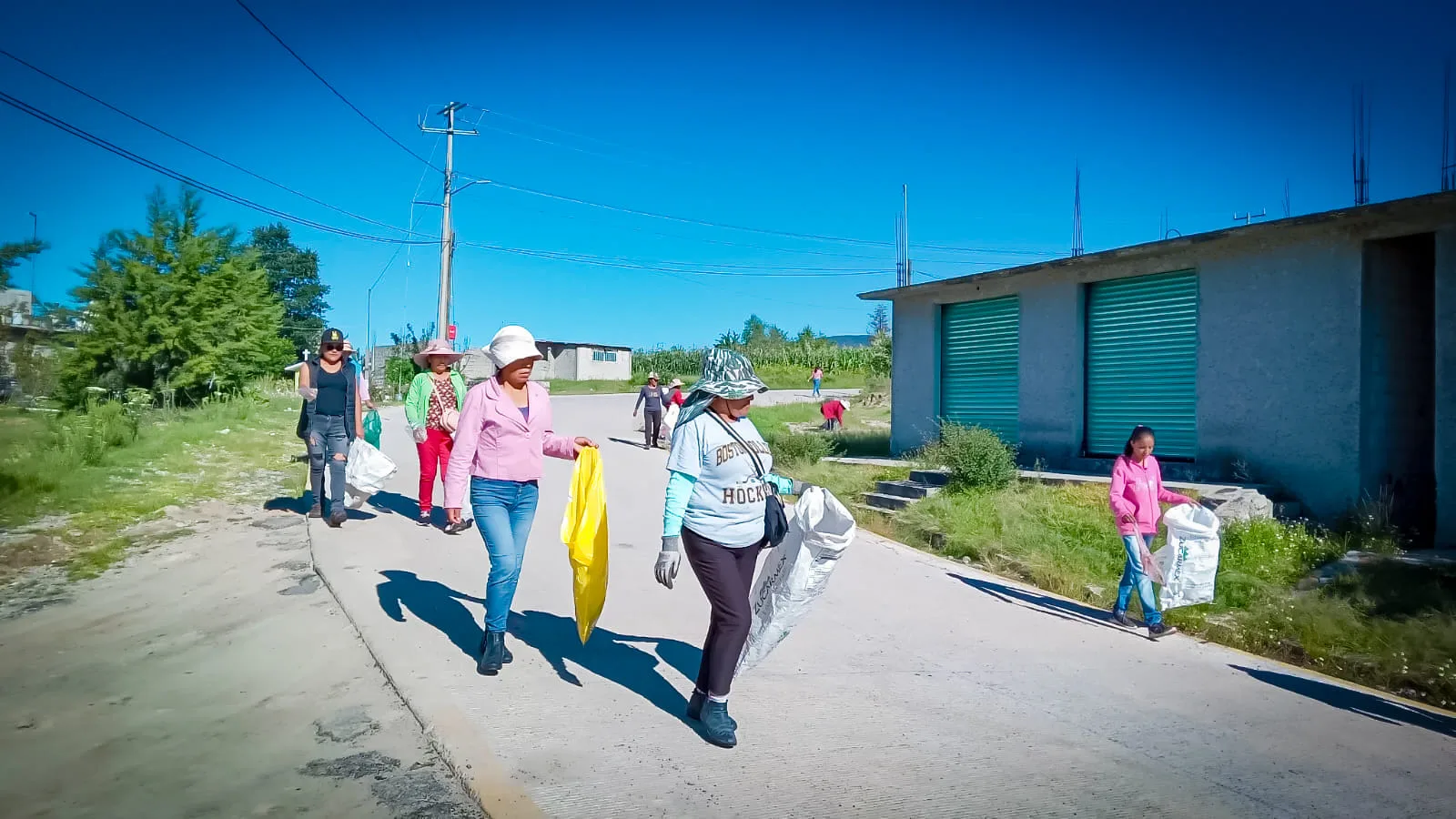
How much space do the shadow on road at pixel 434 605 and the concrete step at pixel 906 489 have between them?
734 cm

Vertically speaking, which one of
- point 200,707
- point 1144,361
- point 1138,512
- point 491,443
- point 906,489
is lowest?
point 200,707

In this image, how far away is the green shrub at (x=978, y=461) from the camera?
12.0 meters

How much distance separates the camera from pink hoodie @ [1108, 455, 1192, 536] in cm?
692

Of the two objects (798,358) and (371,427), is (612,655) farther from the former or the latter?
(798,358)

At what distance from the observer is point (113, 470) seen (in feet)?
37.7

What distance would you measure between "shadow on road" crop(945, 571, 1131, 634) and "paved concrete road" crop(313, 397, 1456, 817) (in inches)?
2.4

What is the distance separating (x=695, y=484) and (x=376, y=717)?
189cm

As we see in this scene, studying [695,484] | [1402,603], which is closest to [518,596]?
[695,484]

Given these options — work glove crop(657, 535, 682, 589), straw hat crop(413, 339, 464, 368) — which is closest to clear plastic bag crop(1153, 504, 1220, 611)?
work glove crop(657, 535, 682, 589)

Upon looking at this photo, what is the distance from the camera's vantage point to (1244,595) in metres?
7.79

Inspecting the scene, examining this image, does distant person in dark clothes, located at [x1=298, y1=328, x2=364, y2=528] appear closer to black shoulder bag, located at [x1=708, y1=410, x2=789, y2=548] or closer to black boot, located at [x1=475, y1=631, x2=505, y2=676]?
black boot, located at [x1=475, y1=631, x2=505, y2=676]

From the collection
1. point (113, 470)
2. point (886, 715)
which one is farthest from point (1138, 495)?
point (113, 470)

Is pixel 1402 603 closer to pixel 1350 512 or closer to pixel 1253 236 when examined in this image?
pixel 1350 512

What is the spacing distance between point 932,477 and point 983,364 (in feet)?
10.5
